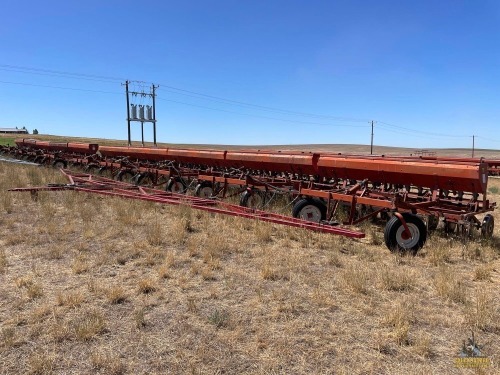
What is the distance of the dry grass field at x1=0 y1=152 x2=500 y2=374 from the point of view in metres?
3.33

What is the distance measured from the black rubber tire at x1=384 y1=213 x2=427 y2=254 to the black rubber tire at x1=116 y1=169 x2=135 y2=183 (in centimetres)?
1132

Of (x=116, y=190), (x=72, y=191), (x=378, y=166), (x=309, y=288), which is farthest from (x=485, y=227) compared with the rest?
(x=72, y=191)

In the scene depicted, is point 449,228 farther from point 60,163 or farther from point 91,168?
point 60,163

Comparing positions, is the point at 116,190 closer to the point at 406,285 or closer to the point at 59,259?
the point at 59,259

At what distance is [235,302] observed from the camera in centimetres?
443

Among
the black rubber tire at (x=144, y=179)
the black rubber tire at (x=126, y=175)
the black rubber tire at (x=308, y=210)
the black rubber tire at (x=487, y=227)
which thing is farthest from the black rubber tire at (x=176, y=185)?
the black rubber tire at (x=487, y=227)

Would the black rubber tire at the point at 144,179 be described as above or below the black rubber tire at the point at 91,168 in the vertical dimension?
below

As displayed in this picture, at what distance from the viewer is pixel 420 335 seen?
12.3ft

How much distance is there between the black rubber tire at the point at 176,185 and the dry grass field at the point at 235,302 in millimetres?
5554

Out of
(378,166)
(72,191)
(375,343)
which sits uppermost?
(378,166)

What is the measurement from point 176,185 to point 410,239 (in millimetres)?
8464

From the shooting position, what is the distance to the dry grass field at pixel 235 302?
333 centimetres

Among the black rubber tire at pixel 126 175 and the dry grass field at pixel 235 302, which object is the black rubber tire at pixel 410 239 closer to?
the dry grass field at pixel 235 302

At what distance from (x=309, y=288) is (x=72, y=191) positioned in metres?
8.12
